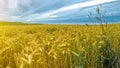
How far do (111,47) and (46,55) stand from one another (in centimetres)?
124

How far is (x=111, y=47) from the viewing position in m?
Result: 3.35

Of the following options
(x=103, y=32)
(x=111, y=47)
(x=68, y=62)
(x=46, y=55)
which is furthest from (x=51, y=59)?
(x=103, y=32)

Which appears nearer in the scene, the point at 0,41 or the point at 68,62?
the point at 68,62

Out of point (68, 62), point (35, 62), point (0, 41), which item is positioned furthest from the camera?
point (0, 41)

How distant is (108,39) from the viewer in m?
3.43

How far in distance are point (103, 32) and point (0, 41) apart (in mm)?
1528

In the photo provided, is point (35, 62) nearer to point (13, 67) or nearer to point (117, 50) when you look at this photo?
point (13, 67)

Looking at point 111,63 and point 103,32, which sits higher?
point 103,32

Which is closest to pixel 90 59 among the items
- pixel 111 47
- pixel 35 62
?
pixel 111 47

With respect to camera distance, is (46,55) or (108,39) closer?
(46,55)

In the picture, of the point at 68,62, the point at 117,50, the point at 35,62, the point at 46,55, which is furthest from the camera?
the point at 117,50

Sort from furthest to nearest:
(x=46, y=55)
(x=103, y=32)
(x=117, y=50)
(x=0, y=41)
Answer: (x=103, y=32) → (x=117, y=50) → (x=0, y=41) → (x=46, y=55)

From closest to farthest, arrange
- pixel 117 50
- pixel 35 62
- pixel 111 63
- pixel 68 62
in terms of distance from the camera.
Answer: pixel 35 62, pixel 68 62, pixel 111 63, pixel 117 50

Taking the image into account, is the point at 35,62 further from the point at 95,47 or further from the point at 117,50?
the point at 117,50
